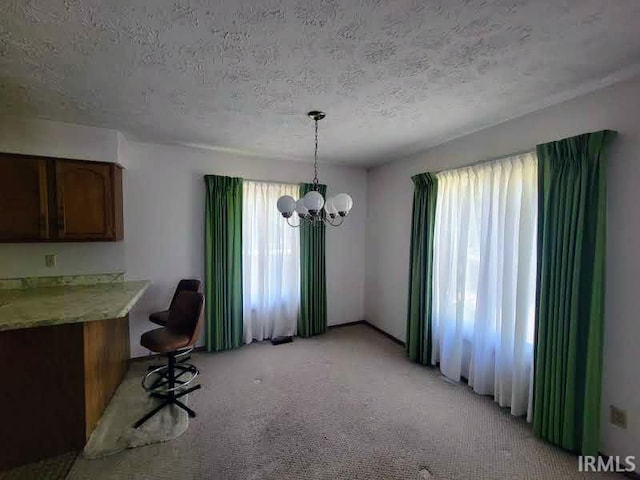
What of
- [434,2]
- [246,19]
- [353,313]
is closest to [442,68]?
[434,2]

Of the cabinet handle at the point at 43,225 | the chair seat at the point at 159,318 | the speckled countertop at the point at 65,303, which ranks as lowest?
the chair seat at the point at 159,318

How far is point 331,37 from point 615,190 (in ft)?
6.78

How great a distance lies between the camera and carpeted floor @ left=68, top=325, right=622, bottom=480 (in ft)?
6.33

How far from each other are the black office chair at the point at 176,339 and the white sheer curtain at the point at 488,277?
2550mm

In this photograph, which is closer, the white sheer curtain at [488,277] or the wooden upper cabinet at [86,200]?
the white sheer curtain at [488,277]

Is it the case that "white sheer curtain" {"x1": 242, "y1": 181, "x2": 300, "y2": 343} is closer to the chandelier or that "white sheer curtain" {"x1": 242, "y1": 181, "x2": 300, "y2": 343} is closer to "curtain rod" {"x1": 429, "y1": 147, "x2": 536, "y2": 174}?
the chandelier

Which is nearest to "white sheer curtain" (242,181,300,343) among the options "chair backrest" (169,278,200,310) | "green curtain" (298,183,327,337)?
"green curtain" (298,183,327,337)

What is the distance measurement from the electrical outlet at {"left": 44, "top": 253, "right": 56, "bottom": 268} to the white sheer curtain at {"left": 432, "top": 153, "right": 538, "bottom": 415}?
4004 millimetres

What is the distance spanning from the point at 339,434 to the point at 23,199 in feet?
11.2

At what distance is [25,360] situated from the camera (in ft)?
6.64

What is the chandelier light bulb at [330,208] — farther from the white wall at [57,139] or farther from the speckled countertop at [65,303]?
the white wall at [57,139]

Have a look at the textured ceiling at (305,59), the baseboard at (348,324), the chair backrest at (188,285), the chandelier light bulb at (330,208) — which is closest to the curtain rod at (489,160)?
the textured ceiling at (305,59)

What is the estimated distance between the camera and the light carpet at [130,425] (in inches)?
83.3

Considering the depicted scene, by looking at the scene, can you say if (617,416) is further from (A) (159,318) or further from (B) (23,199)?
(B) (23,199)
